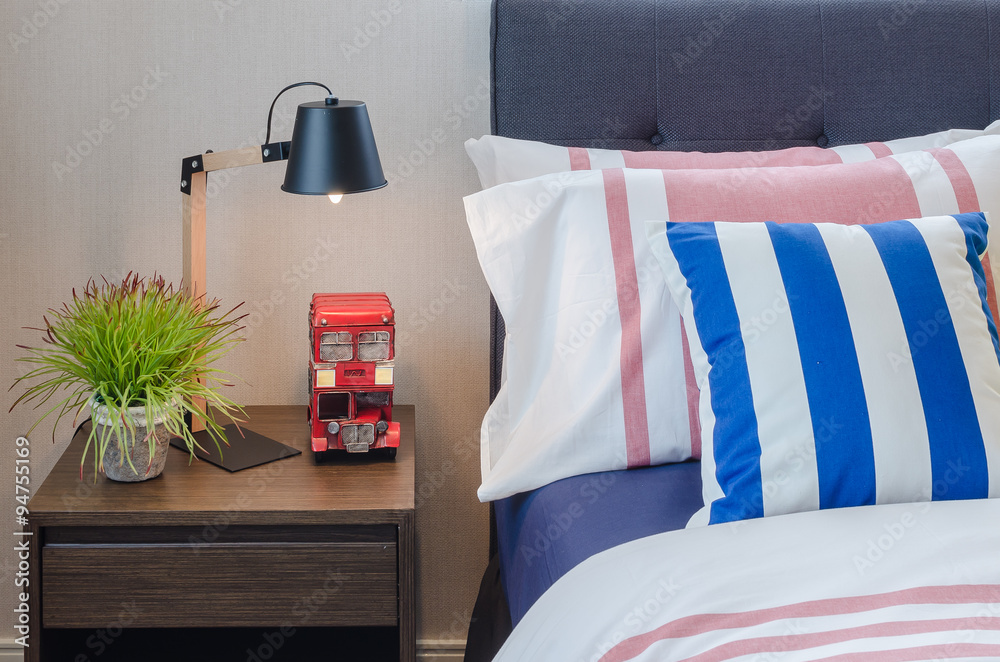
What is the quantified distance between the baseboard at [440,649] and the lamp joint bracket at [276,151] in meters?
1.08

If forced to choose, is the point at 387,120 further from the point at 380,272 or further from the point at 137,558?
the point at 137,558

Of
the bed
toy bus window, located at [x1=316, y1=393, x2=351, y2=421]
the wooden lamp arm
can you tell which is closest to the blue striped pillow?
the bed

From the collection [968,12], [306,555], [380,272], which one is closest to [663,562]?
[306,555]

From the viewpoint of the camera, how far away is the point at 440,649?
176 centimetres

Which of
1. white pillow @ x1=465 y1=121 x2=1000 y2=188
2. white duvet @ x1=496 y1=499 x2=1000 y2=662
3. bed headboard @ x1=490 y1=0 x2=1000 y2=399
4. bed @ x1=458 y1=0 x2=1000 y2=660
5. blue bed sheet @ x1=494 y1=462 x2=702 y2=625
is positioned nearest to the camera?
white duvet @ x1=496 y1=499 x2=1000 y2=662

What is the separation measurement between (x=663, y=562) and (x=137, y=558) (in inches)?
30.1

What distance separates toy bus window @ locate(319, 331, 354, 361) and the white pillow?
1.18ft

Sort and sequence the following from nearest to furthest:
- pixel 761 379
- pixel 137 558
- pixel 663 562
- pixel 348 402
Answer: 1. pixel 663 562
2. pixel 761 379
3. pixel 137 558
4. pixel 348 402

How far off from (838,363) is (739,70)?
0.73 meters

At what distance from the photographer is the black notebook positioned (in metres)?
1.30

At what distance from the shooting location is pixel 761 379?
0.94 meters

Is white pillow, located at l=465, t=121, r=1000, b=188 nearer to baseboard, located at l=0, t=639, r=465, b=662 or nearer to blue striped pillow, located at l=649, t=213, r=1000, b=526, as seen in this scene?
blue striped pillow, located at l=649, t=213, r=1000, b=526

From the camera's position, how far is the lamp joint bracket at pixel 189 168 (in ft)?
4.29

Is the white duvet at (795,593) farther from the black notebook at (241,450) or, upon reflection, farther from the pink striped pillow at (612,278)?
the black notebook at (241,450)
